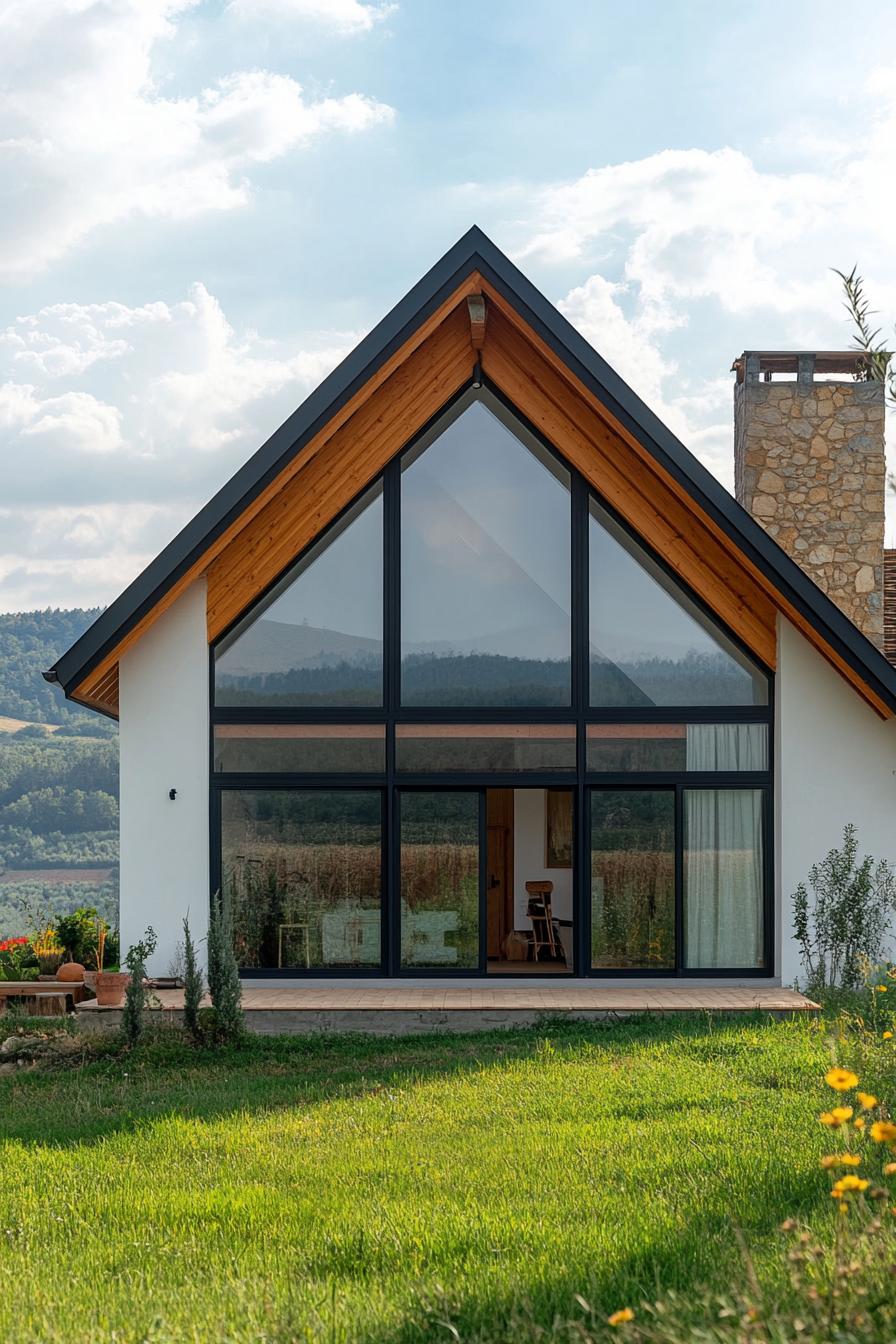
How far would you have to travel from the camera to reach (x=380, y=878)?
40.3 feet

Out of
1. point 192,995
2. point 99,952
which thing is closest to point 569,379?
point 192,995

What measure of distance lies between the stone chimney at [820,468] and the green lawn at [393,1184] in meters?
7.47

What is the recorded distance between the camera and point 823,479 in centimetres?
1605

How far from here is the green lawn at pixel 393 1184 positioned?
4.36 metres

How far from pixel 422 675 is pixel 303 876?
216cm

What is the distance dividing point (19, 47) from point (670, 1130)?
9.47 metres

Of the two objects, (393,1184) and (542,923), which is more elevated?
(393,1184)

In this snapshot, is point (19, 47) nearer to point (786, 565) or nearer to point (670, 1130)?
point (786, 565)

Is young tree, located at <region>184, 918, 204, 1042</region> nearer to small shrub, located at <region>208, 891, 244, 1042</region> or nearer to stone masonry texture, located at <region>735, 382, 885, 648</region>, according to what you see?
small shrub, located at <region>208, 891, 244, 1042</region>

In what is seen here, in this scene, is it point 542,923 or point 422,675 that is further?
point 542,923

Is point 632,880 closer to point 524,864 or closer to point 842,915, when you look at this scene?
point 842,915

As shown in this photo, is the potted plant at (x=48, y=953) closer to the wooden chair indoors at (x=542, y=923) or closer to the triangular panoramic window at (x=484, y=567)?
the triangular panoramic window at (x=484, y=567)

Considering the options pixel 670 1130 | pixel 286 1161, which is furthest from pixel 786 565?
pixel 286 1161

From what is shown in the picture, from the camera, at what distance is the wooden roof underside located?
12062mm
